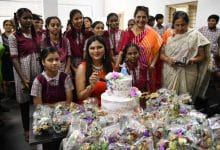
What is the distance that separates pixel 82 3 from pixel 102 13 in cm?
80

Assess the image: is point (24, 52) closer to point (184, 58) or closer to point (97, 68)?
point (97, 68)

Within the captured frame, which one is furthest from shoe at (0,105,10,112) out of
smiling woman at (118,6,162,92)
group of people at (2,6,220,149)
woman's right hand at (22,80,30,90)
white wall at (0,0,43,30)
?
white wall at (0,0,43,30)

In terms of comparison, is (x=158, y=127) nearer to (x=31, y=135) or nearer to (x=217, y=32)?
(x=31, y=135)

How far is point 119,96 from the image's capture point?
4.91ft

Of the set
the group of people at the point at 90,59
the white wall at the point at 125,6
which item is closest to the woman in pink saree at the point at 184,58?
the group of people at the point at 90,59

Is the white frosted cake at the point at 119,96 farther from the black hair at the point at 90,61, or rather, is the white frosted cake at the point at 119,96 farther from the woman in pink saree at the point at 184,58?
the woman in pink saree at the point at 184,58

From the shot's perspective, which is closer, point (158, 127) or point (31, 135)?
point (158, 127)

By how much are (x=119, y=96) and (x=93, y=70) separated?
0.50m

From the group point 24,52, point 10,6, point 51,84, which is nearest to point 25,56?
point 24,52

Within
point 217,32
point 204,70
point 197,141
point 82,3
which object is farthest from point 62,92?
point 82,3

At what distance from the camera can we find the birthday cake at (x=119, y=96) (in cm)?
145

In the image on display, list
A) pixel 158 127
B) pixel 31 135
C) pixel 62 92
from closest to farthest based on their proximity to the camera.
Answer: pixel 158 127 → pixel 31 135 → pixel 62 92

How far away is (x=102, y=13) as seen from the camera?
848 cm

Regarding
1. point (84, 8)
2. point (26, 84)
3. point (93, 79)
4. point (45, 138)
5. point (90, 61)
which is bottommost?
point (45, 138)
